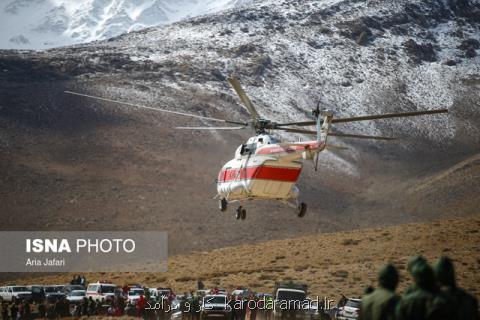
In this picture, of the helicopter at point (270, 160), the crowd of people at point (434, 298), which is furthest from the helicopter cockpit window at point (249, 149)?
the crowd of people at point (434, 298)

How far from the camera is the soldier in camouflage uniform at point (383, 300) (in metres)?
10.2

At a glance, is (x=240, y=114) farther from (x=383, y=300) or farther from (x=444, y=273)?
(x=444, y=273)

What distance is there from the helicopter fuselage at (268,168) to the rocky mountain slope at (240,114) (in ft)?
177

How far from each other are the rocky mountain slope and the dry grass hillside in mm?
25153

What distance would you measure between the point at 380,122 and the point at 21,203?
64.7m

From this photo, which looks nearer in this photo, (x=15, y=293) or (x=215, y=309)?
(x=215, y=309)

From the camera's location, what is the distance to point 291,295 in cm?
3475

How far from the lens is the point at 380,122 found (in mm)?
135500

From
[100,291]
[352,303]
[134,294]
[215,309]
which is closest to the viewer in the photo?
[215,309]

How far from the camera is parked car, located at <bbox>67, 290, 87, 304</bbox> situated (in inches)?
1610

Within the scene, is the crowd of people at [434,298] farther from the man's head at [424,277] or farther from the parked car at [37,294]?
the parked car at [37,294]

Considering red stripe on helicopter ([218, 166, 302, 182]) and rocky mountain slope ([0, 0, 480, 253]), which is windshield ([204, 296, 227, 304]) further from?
rocky mountain slope ([0, 0, 480, 253])

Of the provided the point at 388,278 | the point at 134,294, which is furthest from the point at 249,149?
the point at 388,278

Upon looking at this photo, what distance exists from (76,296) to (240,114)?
3534 inches
